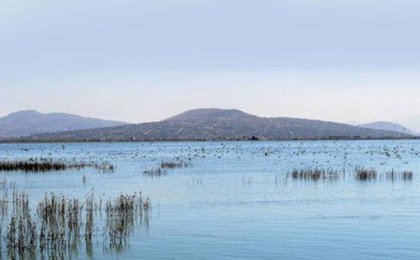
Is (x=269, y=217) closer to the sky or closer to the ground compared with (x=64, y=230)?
closer to the ground

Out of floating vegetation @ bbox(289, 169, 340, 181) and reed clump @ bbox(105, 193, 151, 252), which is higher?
floating vegetation @ bbox(289, 169, 340, 181)

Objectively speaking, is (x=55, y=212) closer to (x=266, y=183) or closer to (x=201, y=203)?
(x=201, y=203)

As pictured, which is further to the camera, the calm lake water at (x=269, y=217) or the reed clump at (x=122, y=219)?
the reed clump at (x=122, y=219)

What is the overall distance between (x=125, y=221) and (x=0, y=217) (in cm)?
561

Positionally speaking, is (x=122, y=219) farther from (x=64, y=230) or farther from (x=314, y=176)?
(x=314, y=176)

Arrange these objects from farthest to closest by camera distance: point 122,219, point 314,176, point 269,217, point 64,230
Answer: point 314,176, point 269,217, point 122,219, point 64,230

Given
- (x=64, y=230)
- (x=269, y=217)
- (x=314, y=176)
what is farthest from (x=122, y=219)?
(x=314, y=176)

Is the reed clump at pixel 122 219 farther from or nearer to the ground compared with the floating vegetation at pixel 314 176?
nearer to the ground

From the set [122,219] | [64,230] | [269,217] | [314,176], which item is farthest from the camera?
[314,176]

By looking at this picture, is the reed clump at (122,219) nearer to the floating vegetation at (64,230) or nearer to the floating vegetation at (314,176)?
the floating vegetation at (64,230)

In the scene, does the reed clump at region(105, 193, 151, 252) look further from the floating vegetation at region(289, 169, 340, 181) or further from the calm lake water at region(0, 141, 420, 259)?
the floating vegetation at region(289, 169, 340, 181)

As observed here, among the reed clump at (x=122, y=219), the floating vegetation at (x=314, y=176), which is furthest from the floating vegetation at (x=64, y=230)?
the floating vegetation at (x=314, y=176)

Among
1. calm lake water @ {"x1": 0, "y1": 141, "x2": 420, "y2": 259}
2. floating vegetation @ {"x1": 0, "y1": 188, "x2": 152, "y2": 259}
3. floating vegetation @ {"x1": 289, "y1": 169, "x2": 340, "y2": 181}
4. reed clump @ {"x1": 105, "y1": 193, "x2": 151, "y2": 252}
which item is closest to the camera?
floating vegetation @ {"x1": 0, "y1": 188, "x2": 152, "y2": 259}

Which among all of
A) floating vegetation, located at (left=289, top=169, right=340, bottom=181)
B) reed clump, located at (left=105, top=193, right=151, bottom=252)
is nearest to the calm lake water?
reed clump, located at (left=105, top=193, right=151, bottom=252)
